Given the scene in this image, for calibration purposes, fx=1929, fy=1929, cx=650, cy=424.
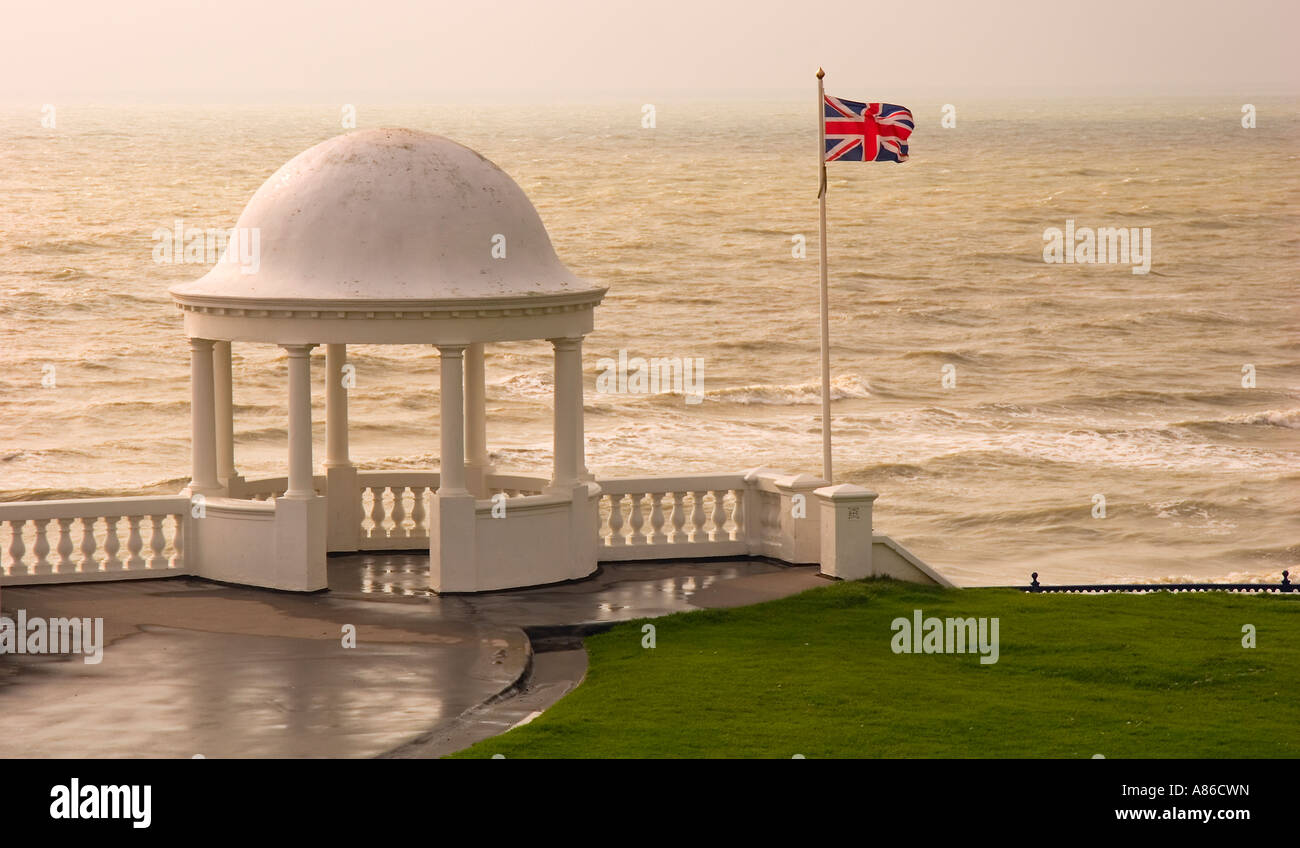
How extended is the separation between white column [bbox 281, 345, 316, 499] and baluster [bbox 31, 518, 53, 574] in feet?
8.98

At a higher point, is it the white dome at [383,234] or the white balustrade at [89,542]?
the white dome at [383,234]

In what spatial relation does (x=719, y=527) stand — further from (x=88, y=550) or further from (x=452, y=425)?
(x=88, y=550)

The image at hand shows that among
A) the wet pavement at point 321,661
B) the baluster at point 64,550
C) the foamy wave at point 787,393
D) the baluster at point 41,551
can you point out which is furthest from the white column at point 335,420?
the foamy wave at point 787,393

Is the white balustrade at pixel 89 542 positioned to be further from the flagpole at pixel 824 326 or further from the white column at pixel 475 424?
the flagpole at pixel 824 326

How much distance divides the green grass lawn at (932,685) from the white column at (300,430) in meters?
3.87

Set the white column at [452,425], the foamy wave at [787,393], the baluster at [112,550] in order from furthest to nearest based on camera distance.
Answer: the foamy wave at [787,393] < the baluster at [112,550] < the white column at [452,425]

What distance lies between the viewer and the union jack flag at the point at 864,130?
22.7 meters

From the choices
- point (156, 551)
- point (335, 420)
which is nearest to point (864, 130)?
point (335, 420)

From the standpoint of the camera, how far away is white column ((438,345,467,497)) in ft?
66.1

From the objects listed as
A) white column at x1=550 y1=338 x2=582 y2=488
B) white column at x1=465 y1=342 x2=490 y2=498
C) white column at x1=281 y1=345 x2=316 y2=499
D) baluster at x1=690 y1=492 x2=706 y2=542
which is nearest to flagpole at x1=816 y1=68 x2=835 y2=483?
baluster at x1=690 y1=492 x2=706 y2=542

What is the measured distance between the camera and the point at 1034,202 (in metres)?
118

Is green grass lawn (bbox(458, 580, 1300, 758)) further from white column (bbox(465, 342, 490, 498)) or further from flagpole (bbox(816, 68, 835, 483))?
white column (bbox(465, 342, 490, 498))

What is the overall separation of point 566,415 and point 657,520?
199cm

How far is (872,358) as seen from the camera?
72062 mm
